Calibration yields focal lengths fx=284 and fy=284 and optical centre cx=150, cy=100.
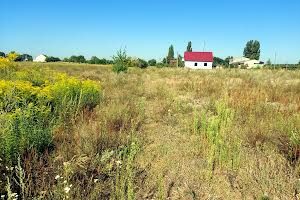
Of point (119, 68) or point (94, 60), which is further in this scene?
Result: point (94, 60)

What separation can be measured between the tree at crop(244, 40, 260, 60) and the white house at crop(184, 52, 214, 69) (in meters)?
26.0

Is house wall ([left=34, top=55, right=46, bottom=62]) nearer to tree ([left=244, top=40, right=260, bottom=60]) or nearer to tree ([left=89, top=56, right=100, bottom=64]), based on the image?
tree ([left=89, top=56, right=100, bottom=64])

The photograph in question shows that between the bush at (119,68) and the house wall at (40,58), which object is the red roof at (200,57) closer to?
the bush at (119,68)

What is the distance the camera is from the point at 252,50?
262 ft

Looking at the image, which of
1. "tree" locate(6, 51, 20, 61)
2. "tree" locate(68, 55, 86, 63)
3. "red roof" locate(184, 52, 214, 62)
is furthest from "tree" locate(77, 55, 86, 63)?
"tree" locate(6, 51, 20, 61)

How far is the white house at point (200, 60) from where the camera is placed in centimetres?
5781

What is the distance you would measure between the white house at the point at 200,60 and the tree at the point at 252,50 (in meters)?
26.0

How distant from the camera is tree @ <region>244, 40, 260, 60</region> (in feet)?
257

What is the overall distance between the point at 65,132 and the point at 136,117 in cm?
172

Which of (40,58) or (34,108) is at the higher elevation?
(40,58)

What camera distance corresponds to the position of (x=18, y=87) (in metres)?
4.39

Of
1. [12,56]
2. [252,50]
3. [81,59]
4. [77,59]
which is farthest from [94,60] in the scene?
[12,56]

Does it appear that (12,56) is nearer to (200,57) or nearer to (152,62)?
(152,62)

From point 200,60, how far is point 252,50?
96.4 feet
